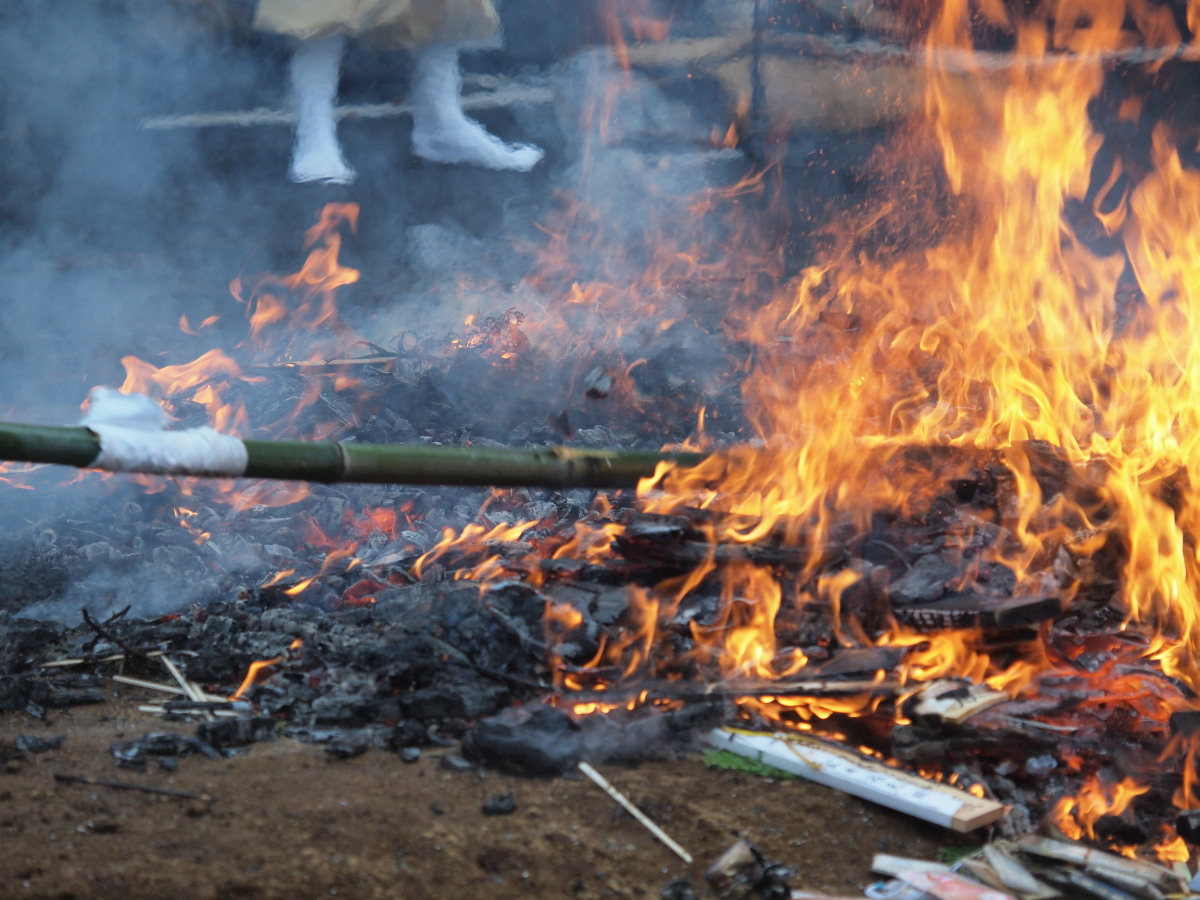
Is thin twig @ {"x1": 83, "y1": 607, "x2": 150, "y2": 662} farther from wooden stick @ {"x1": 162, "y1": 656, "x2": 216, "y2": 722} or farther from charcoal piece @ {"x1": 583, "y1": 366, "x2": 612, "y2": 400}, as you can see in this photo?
charcoal piece @ {"x1": 583, "y1": 366, "x2": 612, "y2": 400}

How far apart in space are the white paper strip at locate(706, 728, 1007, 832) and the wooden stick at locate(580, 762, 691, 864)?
0.59 meters

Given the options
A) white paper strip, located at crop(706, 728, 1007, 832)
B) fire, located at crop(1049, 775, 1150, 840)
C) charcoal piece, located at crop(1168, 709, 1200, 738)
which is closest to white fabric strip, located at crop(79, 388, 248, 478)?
white paper strip, located at crop(706, 728, 1007, 832)

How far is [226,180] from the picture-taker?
438 inches

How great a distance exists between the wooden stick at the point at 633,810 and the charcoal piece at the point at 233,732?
141 cm

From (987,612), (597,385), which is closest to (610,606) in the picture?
(987,612)

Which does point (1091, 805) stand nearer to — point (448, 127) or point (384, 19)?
point (448, 127)

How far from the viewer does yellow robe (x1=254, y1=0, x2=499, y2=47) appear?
10258mm

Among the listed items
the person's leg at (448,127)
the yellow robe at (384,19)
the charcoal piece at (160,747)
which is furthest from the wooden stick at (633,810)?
the yellow robe at (384,19)

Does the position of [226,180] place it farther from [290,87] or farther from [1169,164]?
[1169,164]

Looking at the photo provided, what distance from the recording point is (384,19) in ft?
34.0

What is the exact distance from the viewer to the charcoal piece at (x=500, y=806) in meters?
3.84

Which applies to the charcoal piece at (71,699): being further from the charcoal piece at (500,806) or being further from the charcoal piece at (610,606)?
the charcoal piece at (610,606)

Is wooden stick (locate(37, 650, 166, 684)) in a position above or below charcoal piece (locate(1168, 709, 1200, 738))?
below

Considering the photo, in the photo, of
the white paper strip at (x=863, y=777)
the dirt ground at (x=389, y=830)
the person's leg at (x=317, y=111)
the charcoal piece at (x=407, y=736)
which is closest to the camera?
the dirt ground at (x=389, y=830)
